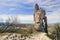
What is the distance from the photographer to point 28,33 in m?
7.17

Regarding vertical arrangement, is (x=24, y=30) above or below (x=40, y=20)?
below

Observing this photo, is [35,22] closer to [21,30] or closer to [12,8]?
[21,30]

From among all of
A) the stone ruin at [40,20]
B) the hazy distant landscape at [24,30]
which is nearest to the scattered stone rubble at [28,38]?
the hazy distant landscape at [24,30]

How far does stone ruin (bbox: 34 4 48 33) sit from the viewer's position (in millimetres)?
7223

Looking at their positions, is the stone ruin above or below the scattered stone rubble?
above

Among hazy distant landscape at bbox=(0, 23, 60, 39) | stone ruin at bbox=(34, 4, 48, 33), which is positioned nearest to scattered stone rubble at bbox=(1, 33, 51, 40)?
hazy distant landscape at bbox=(0, 23, 60, 39)

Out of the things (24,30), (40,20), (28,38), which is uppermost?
(40,20)

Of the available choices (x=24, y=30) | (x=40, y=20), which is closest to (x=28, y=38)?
(x=24, y=30)

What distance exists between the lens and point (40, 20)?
7.26 m

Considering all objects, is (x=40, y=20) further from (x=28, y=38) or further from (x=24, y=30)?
(x=28, y=38)

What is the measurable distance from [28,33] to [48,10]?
1.31 metres

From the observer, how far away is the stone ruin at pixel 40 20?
23.7 feet

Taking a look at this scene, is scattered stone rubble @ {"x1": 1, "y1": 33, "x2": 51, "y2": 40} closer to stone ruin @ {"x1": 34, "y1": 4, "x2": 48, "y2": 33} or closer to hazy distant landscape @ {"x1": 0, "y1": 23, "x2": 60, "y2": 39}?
hazy distant landscape @ {"x1": 0, "y1": 23, "x2": 60, "y2": 39}

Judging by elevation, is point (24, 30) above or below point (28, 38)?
above
